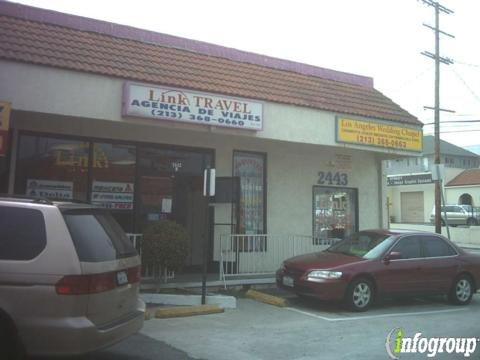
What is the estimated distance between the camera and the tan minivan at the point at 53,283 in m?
4.70

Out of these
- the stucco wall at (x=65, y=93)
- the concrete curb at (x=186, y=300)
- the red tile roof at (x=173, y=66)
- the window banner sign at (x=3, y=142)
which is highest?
the red tile roof at (x=173, y=66)

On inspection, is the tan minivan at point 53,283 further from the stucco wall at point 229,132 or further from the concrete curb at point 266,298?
the concrete curb at point 266,298

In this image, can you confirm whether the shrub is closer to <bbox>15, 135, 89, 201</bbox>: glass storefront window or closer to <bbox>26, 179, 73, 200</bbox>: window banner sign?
<bbox>15, 135, 89, 201</bbox>: glass storefront window

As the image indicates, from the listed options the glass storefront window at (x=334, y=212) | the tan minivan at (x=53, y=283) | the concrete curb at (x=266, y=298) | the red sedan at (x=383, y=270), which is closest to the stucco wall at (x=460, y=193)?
the glass storefront window at (x=334, y=212)

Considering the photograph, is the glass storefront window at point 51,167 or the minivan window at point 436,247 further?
the minivan window at point 436,247

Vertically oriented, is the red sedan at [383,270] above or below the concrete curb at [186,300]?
above

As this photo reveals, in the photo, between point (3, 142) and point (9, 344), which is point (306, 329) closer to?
point (9, 344)

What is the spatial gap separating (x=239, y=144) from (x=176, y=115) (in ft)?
9.57

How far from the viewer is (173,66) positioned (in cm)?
1096

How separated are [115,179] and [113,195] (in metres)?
0.34

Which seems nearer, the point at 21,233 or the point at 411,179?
the point at 21,233

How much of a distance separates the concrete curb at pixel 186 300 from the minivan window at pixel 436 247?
4.10m

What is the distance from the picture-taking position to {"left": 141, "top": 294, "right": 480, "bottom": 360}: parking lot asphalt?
679 centimetres

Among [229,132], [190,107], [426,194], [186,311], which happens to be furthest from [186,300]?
[426,194]
